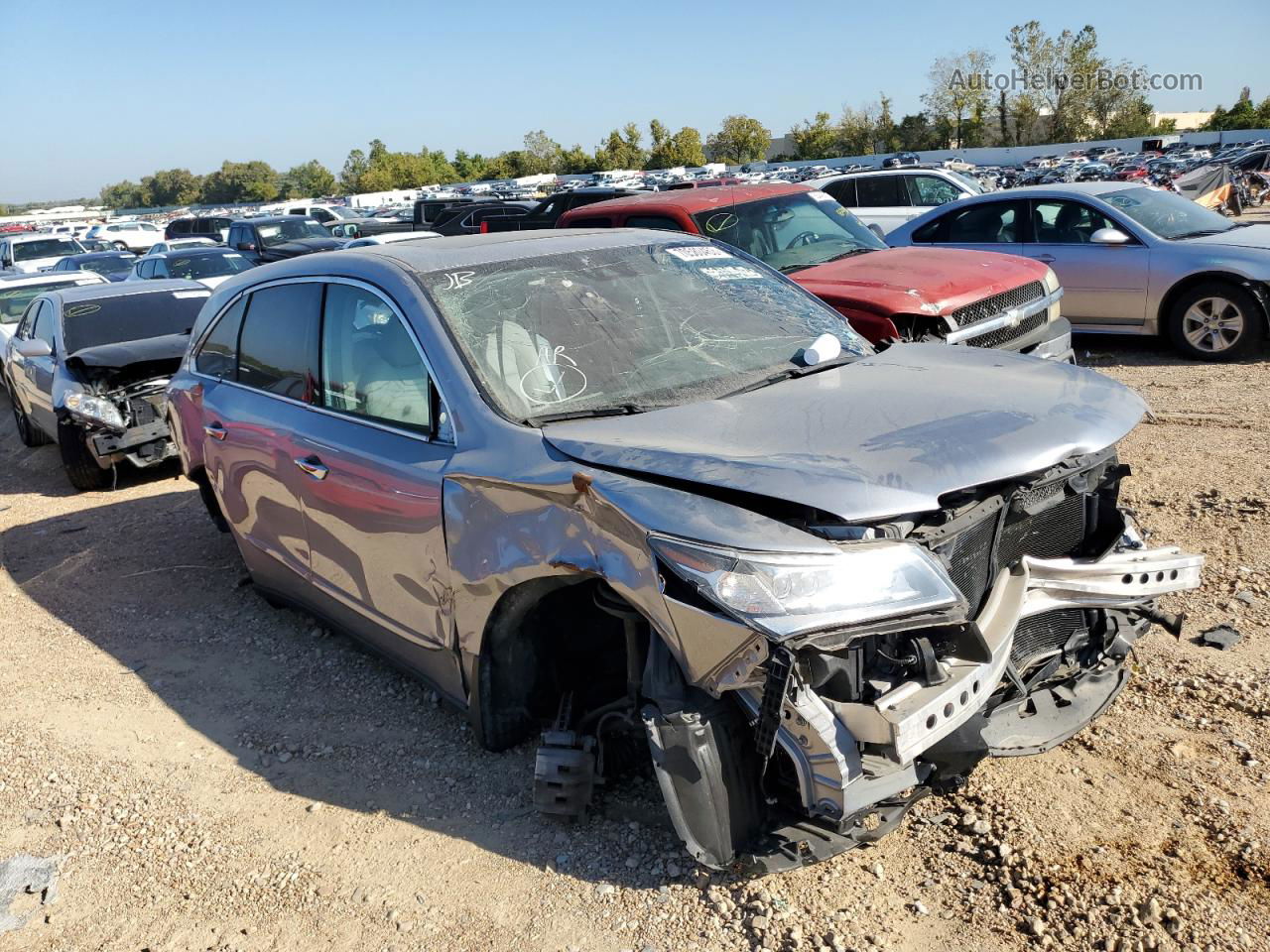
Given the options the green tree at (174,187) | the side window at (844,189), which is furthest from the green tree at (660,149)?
the side window at (844,189)

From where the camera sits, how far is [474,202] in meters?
21.2

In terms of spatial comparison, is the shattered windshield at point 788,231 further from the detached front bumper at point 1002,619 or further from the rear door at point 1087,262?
the detached front bumper at point 1002,619

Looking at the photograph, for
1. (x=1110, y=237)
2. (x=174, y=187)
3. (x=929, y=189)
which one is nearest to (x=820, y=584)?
(x=1110, y=237)

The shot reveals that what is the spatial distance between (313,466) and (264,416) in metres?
0.59

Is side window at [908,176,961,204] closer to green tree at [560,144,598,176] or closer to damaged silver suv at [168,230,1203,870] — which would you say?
damaged silver suv at [168,230,1203,870]

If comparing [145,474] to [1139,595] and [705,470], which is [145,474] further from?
[1139,595]

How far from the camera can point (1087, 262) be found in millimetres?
9398

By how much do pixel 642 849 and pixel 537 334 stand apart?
170 centimetres

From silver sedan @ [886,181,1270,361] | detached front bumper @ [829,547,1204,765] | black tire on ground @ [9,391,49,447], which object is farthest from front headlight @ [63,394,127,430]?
silver sedan @ [886,181,1270,361]

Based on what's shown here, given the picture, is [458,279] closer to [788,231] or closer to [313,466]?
[313,466]

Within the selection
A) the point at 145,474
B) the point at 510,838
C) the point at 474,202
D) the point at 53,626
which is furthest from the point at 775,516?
the point at 474,202

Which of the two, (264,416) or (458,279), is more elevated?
(458,279)

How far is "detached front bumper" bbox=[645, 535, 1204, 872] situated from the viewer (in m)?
2.41

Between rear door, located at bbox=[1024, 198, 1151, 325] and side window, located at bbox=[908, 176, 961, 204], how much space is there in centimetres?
522
